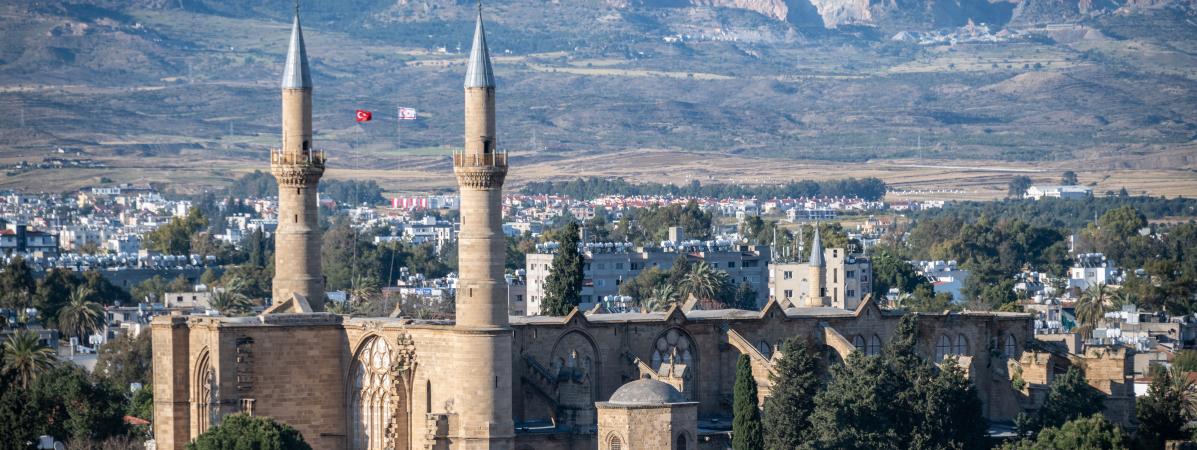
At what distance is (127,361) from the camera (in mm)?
101250

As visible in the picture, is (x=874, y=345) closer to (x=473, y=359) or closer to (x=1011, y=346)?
(x=1011, y=346)

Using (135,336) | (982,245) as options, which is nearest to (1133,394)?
(135,336)

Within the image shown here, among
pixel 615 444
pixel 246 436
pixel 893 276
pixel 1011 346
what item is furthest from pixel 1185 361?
pixel 893 276

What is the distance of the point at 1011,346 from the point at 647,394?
20.9 m

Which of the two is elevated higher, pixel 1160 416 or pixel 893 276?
pixel 893 276

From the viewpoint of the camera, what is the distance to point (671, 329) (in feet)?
256

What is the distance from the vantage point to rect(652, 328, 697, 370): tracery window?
255 feet

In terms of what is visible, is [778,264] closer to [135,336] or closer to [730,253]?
[730,253]

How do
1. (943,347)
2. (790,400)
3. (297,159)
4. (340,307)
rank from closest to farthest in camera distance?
(790,400) < (297,159) < (943,347) < (340,307)

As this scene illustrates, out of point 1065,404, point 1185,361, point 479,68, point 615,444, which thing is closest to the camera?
point 615,444

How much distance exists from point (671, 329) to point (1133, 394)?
1529cm

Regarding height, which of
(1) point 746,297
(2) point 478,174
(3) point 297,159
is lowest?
(1) point 746,297

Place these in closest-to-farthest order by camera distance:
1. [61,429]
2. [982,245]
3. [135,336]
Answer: [61,429] → [135,336] → [982,245]

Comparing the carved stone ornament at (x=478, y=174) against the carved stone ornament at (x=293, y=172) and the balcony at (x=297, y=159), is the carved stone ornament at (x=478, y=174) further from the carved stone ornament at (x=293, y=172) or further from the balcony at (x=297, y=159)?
the carved stone ornament at (x=293, y=172)
